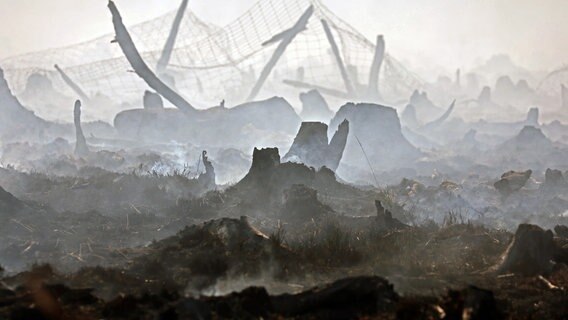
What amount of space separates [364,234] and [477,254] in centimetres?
300

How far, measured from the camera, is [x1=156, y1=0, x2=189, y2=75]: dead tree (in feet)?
162

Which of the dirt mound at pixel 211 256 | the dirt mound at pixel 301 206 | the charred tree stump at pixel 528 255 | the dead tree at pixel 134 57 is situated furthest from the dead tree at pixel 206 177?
the charred tree stump at pixel 528 255

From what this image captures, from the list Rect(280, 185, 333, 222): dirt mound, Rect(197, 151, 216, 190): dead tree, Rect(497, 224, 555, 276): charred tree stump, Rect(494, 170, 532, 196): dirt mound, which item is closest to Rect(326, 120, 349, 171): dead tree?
Rect(197, 151, 216, 190): dead tree

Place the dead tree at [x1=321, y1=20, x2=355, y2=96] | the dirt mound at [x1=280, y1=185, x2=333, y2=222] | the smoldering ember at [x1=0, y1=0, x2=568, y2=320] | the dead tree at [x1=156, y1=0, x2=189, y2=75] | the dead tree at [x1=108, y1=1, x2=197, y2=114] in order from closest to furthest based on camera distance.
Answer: the smoldering ember at [x1=0, y1=0, x2=568, y2=320] < the dirt mound at [x1=280, y1=185, x2=333, y2=222] < the dead tree at [x1=108, y1=1, x2=197, y2=114] < the dead tree at [x1=156, y1=0, x2=189, y2=75] < the dead tree at [x1=321, y1=20, x2=355, y2=96]

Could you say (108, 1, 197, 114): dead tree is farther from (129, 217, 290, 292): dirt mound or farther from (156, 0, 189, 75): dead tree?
(129, 217, 290, 292): dirt mound

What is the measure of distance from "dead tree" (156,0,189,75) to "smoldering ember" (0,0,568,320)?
22 cm

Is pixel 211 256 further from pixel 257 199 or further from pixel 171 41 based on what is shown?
pixel 171 41

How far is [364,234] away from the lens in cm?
1480

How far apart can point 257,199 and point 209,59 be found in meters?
38.8

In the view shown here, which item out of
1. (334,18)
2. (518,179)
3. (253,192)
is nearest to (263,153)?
(253,192)

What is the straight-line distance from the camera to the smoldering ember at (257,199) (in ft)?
27.9

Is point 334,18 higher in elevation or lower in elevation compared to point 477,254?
higher

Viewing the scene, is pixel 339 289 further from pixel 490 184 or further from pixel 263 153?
pixel 490 184

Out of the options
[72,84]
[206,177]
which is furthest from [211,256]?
[72,84]
